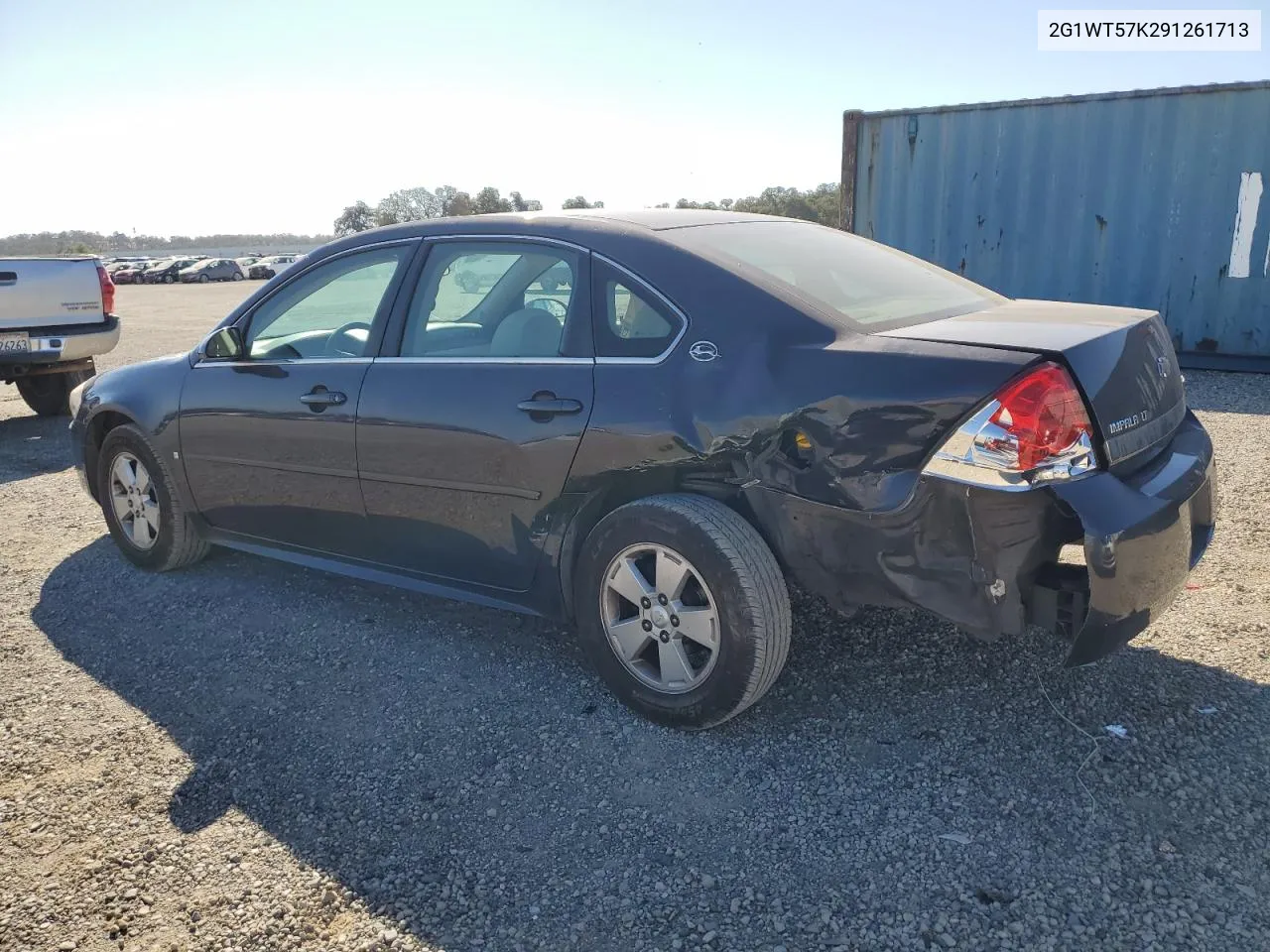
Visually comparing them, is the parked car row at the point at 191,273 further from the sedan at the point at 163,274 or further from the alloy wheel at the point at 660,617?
the alloy wheel at the point at 660,617

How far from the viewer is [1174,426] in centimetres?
299

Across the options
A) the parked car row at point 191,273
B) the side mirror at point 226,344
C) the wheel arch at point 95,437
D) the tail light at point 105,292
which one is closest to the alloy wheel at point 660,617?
the side mirror at point 226,344

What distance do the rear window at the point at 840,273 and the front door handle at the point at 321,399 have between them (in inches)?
56.2

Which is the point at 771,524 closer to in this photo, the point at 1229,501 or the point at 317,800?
the point at 317,800

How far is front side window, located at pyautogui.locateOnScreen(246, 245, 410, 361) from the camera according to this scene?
12.4 feet

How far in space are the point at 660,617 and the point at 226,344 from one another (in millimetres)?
2358

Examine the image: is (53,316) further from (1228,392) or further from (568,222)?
(1228,392)

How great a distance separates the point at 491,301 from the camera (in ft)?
12.1

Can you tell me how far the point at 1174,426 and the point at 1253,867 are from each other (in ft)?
4.30

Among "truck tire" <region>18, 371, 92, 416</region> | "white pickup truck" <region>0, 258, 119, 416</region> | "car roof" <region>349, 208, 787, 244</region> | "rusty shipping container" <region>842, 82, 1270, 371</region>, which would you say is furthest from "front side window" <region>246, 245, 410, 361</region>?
"rusty shipping container" <region>842, 82, 1270, 371</region>

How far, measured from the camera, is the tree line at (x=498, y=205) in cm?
1243

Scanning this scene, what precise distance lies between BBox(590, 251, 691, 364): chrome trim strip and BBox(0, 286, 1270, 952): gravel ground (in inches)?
45.9

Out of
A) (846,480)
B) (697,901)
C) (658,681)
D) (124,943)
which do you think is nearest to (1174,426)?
(846,480)

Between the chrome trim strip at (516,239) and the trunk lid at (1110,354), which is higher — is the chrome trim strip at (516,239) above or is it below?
above
